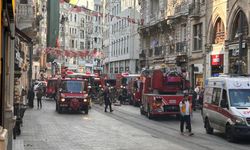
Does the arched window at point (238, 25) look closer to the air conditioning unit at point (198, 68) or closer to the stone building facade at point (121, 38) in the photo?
the air conditioning unit at point (198, 68)

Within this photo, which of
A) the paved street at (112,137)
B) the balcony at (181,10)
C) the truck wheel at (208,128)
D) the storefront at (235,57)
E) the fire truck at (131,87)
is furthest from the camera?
the balcony at (181,10)

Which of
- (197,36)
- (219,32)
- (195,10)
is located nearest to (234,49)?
(219,32)

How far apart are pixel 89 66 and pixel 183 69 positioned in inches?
2013

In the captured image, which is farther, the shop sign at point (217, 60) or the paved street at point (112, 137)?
the shop sign at point (217, 60)

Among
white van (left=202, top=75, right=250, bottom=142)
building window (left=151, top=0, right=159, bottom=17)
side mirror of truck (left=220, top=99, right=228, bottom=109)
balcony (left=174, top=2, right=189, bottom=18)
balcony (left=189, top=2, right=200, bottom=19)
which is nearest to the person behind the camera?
white van (left=202, top=75, right=250, bottom=142)

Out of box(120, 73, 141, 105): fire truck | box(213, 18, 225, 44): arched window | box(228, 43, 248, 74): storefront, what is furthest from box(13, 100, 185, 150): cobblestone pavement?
box(213, 18, 225, 44): arched window

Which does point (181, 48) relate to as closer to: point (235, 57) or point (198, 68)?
point (198, 68)

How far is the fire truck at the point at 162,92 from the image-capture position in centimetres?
2749

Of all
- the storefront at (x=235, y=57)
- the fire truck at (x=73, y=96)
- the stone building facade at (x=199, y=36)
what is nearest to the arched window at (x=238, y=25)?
the stone building facade at (x=199, y=36)

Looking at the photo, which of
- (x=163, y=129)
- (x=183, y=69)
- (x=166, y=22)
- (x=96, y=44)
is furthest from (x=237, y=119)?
(x=96, y=44)

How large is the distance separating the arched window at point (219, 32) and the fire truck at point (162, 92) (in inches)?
448

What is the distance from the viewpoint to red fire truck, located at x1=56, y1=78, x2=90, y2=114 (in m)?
31.4

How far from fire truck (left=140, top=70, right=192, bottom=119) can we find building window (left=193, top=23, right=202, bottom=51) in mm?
14837

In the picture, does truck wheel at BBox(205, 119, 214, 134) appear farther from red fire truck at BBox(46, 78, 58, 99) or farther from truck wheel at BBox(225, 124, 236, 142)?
red fire truck at BBox(46, 78, 58, 99)
